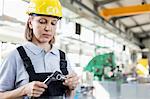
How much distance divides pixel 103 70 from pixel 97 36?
122 inches

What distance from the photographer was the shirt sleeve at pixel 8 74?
116 centimetres

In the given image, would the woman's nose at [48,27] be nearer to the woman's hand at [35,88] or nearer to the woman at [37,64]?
the woman at [37,64]

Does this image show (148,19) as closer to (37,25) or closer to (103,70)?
(103,70)

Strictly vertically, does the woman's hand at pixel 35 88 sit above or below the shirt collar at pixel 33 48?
below

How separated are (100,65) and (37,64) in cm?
535

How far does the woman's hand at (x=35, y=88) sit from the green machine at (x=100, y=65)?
5.29 metres

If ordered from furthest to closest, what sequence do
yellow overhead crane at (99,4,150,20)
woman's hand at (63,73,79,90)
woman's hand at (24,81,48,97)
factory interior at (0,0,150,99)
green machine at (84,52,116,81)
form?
yellow overhead crane at (99,4,150,20) < green machine at (84,52,116,81) < factory interior at (0,0,150,99) < woman's hand at (63,73,79,90) < woman's hand at (24,81,48,97)

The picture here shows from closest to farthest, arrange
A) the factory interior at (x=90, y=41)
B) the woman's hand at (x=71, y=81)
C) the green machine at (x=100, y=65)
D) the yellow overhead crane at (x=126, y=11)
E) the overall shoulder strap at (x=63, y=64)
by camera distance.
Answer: the woman's hand at (x=71, y=81), the overall shoulder strap at (x=63, y=64), the factory interior at (x=90, y=41), the green machine at (x=100, y=65), the yellow overhead crane at (x=126, y=11)

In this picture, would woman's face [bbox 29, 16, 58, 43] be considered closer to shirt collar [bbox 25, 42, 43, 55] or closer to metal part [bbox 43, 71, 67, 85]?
shirt collar [bbox 25, 42, 43, 55]

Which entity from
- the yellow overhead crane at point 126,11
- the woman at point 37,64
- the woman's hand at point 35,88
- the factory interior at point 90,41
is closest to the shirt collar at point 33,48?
the woman at point 37,64

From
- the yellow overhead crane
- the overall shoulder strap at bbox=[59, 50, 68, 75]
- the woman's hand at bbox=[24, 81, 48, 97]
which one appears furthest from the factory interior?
the woman's hand at bbox=[24, 81, 48, 97]

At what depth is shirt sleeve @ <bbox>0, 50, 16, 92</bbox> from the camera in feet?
3.79

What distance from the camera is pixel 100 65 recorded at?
21.3 ft

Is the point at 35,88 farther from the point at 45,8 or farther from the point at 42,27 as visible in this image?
the point at 45,8
